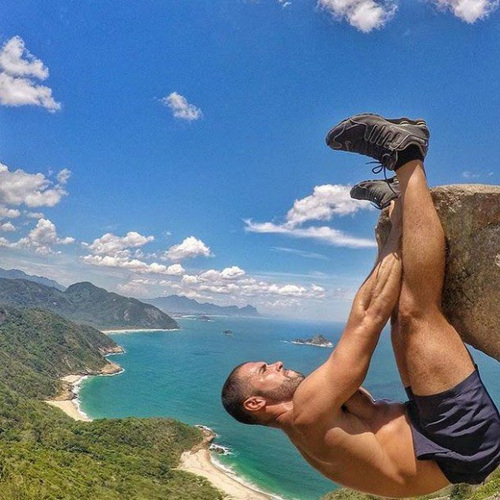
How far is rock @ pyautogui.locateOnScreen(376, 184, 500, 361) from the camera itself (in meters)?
3.53

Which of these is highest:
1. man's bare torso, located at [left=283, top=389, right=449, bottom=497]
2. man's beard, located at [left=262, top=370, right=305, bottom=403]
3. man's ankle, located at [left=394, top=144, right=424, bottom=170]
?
man's ankle, located at [left=394, top=144, right=424, bottom=170]

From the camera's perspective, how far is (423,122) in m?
3.37

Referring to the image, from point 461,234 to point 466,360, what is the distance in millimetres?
1097

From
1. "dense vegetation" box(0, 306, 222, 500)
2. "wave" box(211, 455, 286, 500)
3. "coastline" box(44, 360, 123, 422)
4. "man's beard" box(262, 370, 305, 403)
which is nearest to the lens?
"man's beard" box(262, 370, 305, 403)

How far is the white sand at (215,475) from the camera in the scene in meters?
56.1

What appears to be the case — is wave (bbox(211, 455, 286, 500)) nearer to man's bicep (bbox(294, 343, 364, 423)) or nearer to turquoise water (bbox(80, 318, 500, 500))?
turquoise water (bbox(80, 318, 500, 500))

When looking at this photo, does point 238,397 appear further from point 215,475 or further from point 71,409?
point 71,409

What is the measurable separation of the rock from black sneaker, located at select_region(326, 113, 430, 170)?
27.2 inches

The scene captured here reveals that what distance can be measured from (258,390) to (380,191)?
2.00m

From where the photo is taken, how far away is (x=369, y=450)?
3062 mm

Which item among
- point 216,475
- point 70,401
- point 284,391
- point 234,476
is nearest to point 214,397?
point 70,401

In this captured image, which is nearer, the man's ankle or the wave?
the man's ankle

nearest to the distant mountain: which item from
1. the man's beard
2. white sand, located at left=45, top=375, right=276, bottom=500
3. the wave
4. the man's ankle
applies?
white sand, located at left=45, top=375, right=276, bottom=500

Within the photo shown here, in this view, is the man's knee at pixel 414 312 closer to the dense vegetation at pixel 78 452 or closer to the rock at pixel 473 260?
the rock at pixel 473 260
